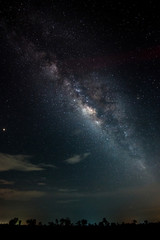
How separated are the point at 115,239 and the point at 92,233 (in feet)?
4.94

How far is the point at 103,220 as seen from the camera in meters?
19.1

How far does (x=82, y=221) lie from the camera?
1825 cm

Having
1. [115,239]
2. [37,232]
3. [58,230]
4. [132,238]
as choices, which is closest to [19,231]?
[37,232]

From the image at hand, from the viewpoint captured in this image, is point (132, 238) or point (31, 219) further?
point (31, 219)

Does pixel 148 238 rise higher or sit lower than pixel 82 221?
lower

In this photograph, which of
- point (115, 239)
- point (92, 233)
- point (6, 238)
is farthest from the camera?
point (92, 233)

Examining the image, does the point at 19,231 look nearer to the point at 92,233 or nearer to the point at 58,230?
the point at 58,230

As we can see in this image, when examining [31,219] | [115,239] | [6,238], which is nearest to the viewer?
[6,238]

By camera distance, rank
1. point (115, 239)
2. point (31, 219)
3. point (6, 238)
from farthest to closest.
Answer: point (31, 219) → point (115, 239) → point (6, 238)

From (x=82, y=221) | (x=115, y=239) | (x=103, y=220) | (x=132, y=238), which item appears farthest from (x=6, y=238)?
(x=103, y=220)

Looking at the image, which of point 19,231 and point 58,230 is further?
point 58,230

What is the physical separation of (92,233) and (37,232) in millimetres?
3075

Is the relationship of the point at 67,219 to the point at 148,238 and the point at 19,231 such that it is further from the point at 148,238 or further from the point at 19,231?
the point at 148,238

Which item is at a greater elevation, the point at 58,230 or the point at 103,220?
the point at 103,220
